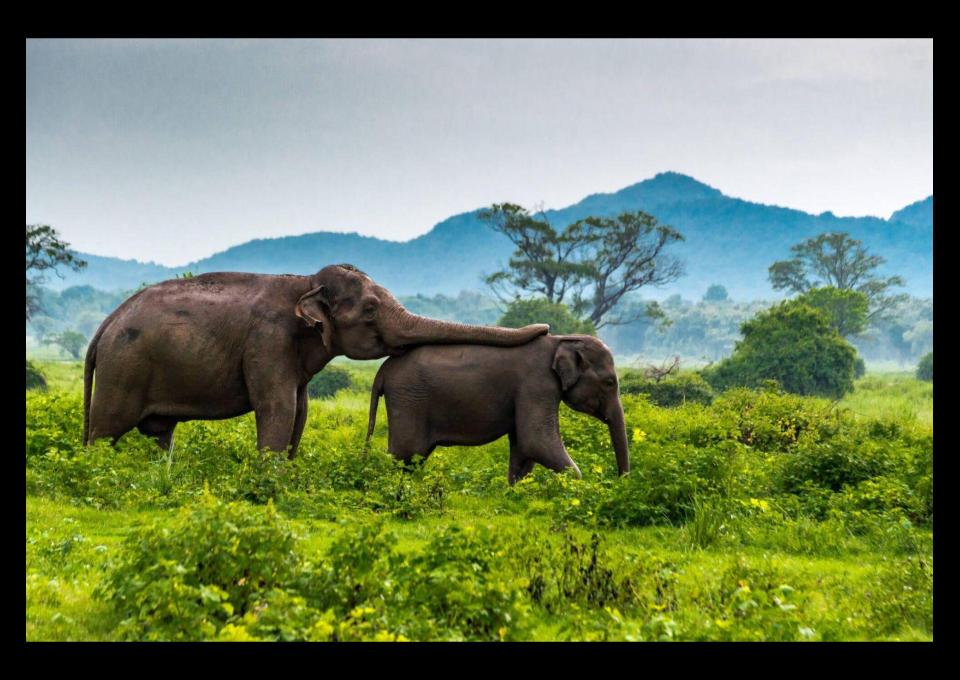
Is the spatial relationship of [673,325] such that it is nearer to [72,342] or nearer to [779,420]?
[72,342]

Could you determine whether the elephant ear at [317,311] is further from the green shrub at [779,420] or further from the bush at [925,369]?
the bush at [925,369]

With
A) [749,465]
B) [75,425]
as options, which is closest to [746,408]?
[749,465]

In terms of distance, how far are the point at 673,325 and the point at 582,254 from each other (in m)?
44.3

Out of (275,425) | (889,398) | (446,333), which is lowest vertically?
(889,398)

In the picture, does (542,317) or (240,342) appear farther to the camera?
(542,317)

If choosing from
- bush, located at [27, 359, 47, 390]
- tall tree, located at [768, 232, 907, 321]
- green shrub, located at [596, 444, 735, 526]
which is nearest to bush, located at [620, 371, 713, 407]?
green shrub, located at [596, 444, 735, 526]

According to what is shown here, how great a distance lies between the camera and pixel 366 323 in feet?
38.1

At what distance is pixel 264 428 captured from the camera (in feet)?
37.1

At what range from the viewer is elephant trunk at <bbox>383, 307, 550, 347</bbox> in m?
11.2

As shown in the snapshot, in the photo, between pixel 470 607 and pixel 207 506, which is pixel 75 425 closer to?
pixel 207 506

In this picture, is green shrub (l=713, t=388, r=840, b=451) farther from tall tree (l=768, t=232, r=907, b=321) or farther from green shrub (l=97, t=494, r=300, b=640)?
tall tree (l=768, t=232, r=907, b=321)

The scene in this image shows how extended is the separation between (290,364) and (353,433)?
3873 millimetres

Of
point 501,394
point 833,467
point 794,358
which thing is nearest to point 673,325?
point 794,358

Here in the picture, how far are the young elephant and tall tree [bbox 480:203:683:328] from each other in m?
39.8
